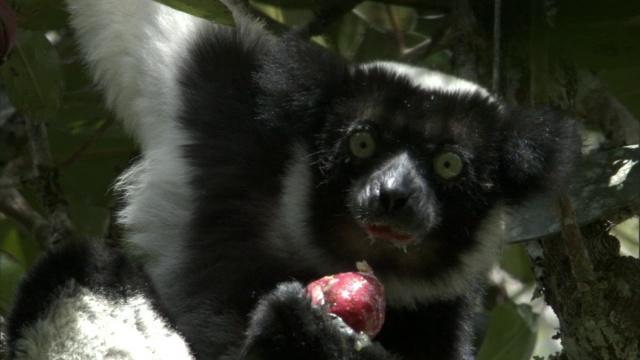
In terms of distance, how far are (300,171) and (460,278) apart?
70cm

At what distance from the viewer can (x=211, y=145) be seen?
405cm

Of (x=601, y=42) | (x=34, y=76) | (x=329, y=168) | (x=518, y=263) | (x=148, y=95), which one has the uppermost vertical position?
(x=601, y=42)

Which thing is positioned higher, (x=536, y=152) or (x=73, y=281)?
(x=536, y=152)

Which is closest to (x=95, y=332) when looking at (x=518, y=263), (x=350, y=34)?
(x=350, y=34)

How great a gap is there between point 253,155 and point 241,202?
0.18 metres

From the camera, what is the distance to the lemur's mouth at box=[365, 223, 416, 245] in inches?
146

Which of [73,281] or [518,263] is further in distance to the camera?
[518,263]

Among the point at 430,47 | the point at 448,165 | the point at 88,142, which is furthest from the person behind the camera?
the point at 430,47

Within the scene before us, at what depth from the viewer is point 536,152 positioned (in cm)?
404

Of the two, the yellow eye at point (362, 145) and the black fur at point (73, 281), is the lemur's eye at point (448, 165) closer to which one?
the yellow eye at point (362, 145)

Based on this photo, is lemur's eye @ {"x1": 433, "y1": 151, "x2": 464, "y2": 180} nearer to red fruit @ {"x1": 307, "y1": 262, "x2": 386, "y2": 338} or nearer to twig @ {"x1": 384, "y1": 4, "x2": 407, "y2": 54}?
red fruit @ {"x1": 307, "y1": 262, "x2": 386, "y2": 338}

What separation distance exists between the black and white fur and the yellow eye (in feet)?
0.05

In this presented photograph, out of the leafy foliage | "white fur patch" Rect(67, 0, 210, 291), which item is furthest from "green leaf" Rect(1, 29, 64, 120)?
"white fur patch" Rect(67, 0, 210, 291)

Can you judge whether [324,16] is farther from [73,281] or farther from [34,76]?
[73,281]
